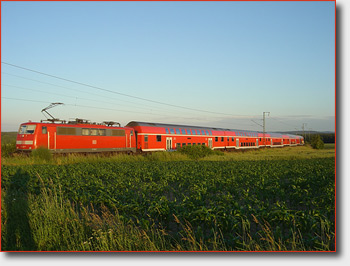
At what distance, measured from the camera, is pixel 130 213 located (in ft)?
29.0

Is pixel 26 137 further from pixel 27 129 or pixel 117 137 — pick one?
pixel 117 137

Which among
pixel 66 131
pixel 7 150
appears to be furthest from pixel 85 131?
pixel 7 150

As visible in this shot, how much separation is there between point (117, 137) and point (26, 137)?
9147mm

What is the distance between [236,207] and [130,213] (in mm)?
2988

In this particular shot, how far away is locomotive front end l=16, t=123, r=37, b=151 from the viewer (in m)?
25.3

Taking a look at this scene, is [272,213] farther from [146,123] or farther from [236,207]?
[146,123]

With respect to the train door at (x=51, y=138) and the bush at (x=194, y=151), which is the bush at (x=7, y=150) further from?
the bush at (x=194, y=151)

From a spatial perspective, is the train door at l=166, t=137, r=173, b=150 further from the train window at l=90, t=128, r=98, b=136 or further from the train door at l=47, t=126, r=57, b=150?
the train door at l=47, t=126, r=57, b=150

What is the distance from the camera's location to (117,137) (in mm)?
32312

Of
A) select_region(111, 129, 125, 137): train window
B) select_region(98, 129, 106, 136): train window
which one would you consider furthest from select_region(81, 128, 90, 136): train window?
select_region(111, 129, 125, 137): train window

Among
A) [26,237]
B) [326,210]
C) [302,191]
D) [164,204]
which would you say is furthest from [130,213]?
[302,191]

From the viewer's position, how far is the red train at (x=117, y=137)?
84.6 ft

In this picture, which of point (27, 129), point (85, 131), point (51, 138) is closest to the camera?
point (27, 129)

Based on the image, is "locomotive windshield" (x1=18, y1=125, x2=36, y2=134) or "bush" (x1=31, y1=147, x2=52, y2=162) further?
"locomotive windshield" (x1=18, y1=125, x2=36, y2=134)
